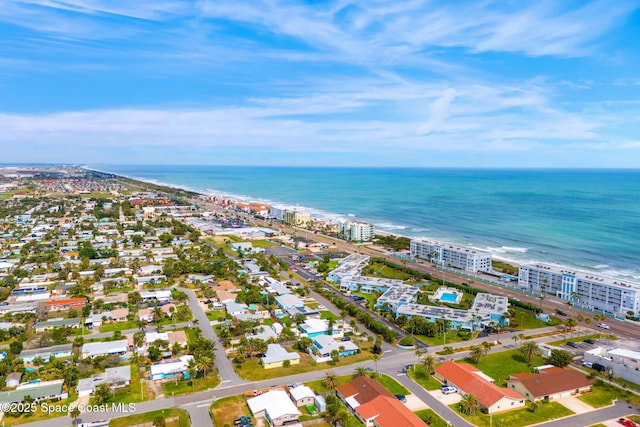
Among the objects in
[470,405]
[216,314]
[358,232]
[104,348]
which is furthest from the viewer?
[358,232]

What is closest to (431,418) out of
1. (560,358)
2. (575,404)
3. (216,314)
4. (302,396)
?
(302,396)

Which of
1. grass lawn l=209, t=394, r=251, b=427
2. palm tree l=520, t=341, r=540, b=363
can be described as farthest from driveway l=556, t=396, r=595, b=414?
grass lawn l=209, t=394, r=251, b=427

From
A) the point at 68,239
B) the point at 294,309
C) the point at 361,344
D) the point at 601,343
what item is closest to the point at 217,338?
the point at 294,309

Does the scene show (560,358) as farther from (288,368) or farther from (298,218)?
(298,218)

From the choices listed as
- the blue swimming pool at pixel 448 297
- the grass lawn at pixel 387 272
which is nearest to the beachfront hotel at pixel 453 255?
the grass lawn at pixel 387 272

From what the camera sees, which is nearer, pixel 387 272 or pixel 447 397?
pixel 447 397

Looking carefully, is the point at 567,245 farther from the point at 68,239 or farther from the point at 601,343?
the point at 68,239
